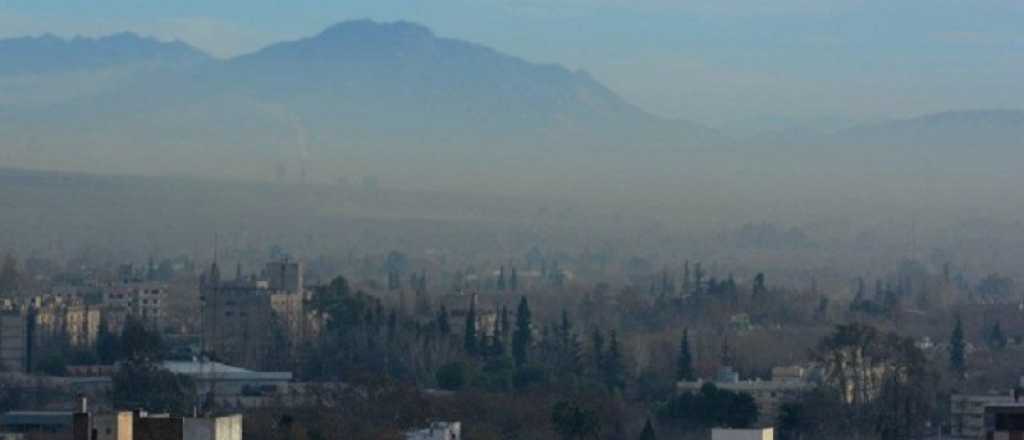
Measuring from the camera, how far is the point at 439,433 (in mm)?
73000

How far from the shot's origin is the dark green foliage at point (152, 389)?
88.0m

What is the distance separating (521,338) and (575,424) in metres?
32.5

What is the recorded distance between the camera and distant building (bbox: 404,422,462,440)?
71938 mm

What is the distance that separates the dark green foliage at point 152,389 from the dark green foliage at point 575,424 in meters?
7.08

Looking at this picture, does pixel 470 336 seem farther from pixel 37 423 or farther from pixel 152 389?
pixel 37 423

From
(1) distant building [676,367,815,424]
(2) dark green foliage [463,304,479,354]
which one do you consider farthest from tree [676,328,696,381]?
(2) dark green foliage [463,304,479,354]

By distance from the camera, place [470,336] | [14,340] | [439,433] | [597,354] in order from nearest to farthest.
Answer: [439,433] < [597,354] < [470,336] < [14,340]

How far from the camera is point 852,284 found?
19162 cm

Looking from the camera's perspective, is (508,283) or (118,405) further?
(508,283)

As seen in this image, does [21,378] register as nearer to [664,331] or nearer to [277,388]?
[277,388]

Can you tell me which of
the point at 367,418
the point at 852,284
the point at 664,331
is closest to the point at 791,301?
the point at 664,331

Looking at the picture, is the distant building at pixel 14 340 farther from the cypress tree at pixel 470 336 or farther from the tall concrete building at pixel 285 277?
the tall concrete building at pixel 285 277

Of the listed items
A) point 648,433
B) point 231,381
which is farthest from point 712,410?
point 231,381

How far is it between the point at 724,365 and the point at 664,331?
1940cm
